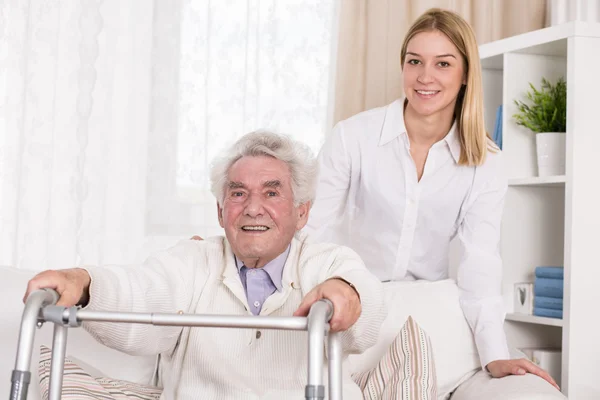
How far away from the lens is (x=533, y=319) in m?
3.16

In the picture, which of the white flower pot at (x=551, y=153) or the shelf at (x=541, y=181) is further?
the white flower pot at (x=551, y=153)

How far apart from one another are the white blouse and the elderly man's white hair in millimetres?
591

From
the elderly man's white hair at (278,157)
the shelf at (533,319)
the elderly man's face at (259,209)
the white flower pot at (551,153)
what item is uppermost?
the white flower pot at (551,153)

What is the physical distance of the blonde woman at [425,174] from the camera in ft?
8.13

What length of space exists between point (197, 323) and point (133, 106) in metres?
2.22

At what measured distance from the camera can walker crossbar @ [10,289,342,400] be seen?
128 centimetres

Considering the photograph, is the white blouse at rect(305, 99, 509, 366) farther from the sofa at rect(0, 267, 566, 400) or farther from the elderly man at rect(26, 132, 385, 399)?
the elderly man at rect(26, 132, 385, 399)

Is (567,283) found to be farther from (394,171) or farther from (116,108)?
(116,108)

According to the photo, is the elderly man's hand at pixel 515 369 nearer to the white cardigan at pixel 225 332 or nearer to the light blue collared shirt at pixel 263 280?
the white cardigan at pixel 225 332

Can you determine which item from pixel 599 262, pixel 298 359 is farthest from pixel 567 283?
pixel 298 359

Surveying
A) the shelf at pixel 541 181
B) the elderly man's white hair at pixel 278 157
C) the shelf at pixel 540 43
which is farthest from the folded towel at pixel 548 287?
the elderly man's white hair at pixel 278 157

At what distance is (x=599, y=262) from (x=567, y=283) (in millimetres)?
146

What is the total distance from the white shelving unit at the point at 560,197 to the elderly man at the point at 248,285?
126cm

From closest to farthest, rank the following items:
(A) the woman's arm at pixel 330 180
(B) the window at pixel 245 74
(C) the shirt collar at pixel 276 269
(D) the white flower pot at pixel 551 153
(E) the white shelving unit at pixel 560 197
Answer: (C) the shirt collar at pixel 276 269
(A) the woman's arm at pixel 330 180
(E) the white shelving unit at pixel 560 197
(D) the white flower pot at pixel 551 153
(B) the window at pixel 245 74
